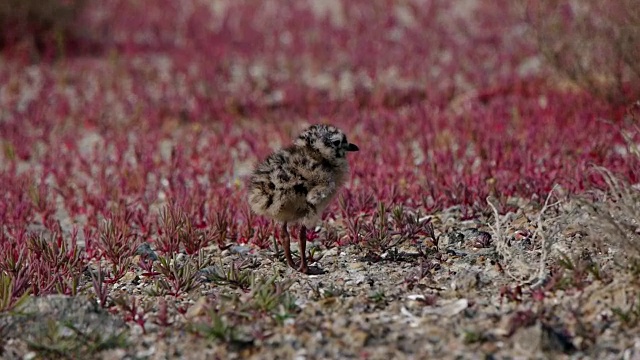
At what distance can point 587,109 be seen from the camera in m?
9.73

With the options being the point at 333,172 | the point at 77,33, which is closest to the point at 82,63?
the point at 77,33

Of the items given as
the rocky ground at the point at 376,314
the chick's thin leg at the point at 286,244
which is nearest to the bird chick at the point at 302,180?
the chick's thin leg at the point at 286,244

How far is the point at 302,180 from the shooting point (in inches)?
226

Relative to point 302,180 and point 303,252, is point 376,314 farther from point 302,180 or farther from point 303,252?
point 302,180

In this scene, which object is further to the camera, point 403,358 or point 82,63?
point 82,63

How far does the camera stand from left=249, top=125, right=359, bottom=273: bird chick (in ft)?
18.8

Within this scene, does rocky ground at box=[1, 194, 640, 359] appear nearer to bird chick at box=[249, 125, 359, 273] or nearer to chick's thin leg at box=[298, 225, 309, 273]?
chick's thin leg at box=[298, 225, 309, 273]

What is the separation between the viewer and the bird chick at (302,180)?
5.73m

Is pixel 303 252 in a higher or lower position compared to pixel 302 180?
lower

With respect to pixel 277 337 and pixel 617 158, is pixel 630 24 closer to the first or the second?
pixel 617 158

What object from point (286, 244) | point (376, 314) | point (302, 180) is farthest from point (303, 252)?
point (376, 314)

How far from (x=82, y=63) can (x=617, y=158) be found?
8362mm

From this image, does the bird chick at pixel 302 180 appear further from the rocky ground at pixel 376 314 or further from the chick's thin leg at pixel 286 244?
the rocky ground at pixel 376 314

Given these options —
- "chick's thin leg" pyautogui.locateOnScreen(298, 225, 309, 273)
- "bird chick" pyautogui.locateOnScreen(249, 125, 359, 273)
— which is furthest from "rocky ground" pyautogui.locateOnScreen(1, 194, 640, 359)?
"bird chick" pyautogui.locateOnScreen(249, 125, 359, 273)
